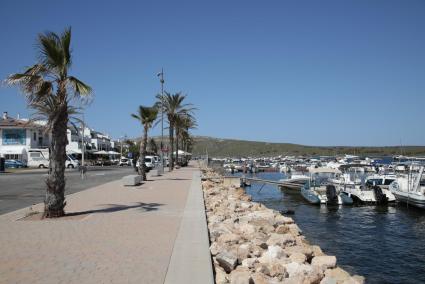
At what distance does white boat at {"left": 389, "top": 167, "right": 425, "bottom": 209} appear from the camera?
98.0 feet

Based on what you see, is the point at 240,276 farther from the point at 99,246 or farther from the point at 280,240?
the point at 280,240

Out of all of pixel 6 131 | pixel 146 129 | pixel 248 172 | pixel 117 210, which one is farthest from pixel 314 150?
pixel 117 210

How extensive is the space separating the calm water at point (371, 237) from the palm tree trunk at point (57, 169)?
9.52 metres

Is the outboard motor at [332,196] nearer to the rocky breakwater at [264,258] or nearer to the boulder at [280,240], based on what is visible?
the rocky breakwater at [264,258]

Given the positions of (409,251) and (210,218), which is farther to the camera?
(409,251)

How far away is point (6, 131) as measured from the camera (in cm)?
6744

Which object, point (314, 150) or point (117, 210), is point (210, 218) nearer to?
point (117, 210)

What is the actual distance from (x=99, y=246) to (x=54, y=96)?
6.20m

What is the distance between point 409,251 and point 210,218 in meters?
9.06

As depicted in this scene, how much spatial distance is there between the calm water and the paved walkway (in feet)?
20.8

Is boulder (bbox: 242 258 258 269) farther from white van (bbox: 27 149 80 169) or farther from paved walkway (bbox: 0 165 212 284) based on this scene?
white van (bbox: 27 149 80 169)

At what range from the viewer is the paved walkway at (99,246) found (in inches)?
274

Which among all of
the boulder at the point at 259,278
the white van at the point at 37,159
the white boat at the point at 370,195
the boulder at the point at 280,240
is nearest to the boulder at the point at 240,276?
the boulder at the point at 259,278

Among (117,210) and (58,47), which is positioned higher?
(58,47)
